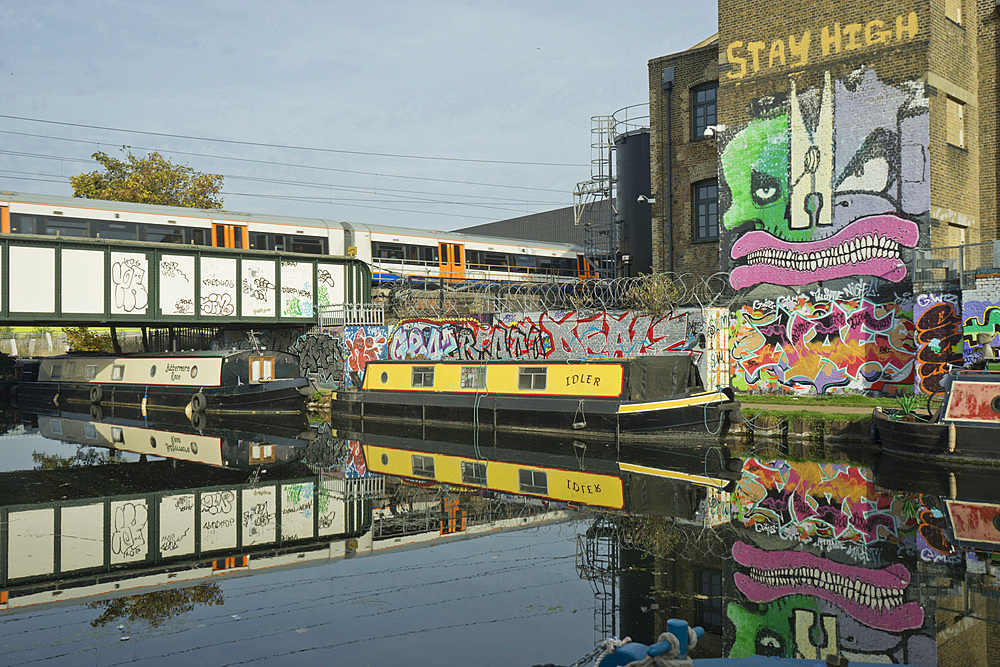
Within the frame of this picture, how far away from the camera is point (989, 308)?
1667 centimetres

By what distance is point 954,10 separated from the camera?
64.8 feet

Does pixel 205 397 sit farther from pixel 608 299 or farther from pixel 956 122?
pixel 956 122

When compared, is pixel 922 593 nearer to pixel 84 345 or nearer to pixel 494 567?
pixel 494 567

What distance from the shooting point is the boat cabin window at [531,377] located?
1925cm

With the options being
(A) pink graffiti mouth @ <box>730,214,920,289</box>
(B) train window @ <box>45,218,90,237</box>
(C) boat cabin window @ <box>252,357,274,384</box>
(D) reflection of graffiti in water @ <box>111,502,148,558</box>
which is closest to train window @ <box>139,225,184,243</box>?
(B) train window @ <box>45,218,90,237</box>

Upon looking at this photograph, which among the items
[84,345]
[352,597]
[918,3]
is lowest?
[352,597]

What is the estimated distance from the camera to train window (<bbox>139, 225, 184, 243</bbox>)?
2814 cm

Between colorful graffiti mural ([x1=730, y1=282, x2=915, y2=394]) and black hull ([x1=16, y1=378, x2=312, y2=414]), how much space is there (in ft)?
43.8

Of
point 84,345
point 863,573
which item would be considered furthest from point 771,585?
point 84,345

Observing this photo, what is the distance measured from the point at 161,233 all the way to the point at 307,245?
549cm

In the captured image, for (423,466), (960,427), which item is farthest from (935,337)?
(423,466)

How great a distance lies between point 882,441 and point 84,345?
37983 millimetres

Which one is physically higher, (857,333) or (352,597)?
(857,333)

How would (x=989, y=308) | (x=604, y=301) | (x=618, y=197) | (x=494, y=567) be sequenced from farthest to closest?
1. (x=618, y=197)
2. (x=604, y=301)
3. (x=989, y=308)
4. (x=494, y=567)
